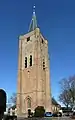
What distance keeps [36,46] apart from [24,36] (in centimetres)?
963

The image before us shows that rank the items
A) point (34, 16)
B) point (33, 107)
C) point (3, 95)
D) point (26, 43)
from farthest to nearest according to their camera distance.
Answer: point (34, 16)
point (26, 43)
point (33, 107)
point (3, 95)

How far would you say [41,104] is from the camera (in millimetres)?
74375

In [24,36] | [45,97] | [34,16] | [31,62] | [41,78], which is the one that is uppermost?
[34,16]

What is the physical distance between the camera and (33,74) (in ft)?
254

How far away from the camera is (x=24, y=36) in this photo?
287 feet

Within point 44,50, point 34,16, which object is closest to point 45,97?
point 44,50

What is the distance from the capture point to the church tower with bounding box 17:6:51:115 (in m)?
75.3

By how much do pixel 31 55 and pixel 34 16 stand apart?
974 inches

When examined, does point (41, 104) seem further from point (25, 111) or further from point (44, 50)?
point (44, 50)

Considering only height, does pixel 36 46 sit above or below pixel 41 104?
above

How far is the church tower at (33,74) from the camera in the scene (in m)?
75.3

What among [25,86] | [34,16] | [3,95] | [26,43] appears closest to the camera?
[3,95]

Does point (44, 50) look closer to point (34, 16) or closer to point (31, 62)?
point (31, 62)

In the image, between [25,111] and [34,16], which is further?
[34,16]
